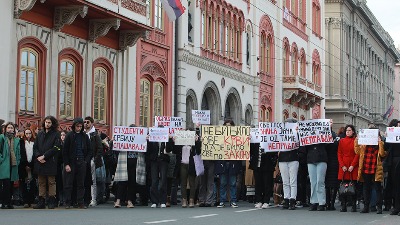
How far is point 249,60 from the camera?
43.5 meters

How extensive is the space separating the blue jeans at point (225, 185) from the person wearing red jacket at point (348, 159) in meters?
2.51

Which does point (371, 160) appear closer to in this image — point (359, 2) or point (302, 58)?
point (302, 58)

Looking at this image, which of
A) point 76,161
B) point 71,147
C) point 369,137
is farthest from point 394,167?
point 71,147

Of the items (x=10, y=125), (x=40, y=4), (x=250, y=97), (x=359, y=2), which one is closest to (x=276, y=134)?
(x=10, y=125)

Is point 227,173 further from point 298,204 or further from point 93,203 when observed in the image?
point 93,203

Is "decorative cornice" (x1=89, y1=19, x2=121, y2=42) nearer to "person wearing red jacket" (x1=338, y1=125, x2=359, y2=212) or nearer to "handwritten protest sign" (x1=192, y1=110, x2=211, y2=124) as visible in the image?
"handwritten protest sign" (x1=192, y1=110, x2=211, y2=124)

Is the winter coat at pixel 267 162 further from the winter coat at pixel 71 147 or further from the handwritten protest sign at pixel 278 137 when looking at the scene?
the winter coat at pixel 71 147

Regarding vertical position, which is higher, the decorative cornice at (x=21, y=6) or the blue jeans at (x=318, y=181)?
the decorative cornice at (x=21, y=6)

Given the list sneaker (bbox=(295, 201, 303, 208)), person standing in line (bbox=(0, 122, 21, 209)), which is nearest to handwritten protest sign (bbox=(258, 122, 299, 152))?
sneaker (bbox=(295, 201, 303, 208))

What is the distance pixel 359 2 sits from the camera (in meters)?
74.2

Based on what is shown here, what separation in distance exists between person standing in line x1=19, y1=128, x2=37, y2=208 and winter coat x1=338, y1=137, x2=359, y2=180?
20.8 feet

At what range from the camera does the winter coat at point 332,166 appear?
19359 millimetres

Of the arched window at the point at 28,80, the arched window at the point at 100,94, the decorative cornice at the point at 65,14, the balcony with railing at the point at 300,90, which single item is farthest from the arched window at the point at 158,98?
the balcony with railing at the point at 300,90

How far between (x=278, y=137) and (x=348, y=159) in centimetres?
168
